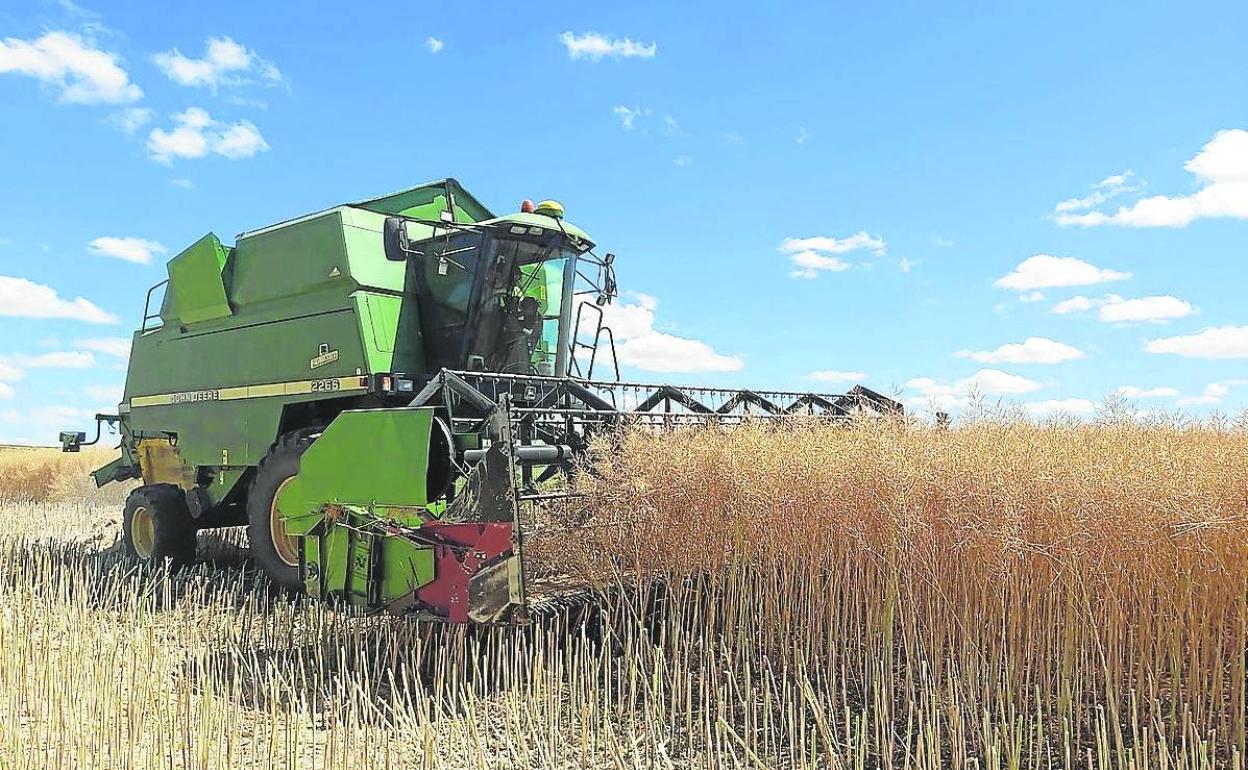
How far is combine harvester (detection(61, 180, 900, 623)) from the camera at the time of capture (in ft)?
14.0

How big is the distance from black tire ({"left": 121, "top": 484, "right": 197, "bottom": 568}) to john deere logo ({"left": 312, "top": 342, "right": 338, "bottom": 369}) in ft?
6.93

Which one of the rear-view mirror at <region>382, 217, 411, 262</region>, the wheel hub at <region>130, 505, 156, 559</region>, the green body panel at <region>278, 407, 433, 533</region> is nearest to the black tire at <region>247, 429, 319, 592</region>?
the green body panel at <region>278, 407, 433, 533</region>

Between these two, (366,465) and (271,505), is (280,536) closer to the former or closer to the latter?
(271,505)

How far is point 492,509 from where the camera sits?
3.95 metres

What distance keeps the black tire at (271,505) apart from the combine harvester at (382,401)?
1cm

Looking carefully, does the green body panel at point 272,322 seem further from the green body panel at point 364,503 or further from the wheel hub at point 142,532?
the green body panel at point 364,503

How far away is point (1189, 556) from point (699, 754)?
1821 mm

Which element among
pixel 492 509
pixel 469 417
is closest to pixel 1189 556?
pixel 492 509

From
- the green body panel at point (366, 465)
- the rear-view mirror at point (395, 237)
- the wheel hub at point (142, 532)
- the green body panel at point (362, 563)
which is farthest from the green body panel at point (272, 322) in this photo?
the green body panel at point (362, 563)

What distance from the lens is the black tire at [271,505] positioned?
5.62 meters

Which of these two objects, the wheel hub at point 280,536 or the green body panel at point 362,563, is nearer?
the green body panel at point 362,563

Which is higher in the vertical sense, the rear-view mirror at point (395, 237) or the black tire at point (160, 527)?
the rear-view mirror at point (395, 237)

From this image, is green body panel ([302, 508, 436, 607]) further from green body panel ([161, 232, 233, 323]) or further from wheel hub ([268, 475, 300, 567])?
green body panel ([161, 232, 233, 323])

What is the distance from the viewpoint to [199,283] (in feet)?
23.7
